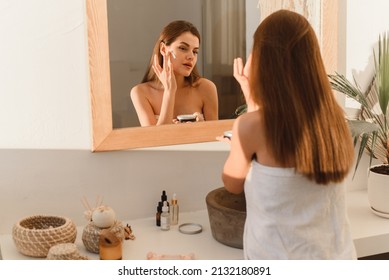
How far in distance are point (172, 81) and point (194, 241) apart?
434 mm

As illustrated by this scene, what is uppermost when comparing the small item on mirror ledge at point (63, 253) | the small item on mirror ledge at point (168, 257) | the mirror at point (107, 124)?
the mirror at point (107, 124)

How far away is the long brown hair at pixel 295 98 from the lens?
107 centimetres

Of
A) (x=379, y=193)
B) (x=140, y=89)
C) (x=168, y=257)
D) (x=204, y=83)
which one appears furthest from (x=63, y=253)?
(x=379, y=193)

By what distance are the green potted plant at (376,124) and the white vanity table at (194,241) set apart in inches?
2.7

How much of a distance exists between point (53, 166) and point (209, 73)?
49cm

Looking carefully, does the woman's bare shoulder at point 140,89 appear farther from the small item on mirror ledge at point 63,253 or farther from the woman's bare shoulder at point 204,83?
the small item on mirror ledge at point 63,253

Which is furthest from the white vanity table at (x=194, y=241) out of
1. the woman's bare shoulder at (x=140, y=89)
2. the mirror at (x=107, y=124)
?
the woman's bare shoulder at (x=140, y=89)

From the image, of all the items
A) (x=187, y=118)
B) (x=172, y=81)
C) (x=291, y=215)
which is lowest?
(x=291, y=215)

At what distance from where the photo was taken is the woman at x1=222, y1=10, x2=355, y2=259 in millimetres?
1069

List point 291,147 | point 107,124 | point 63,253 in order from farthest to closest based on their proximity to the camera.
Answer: point 107,124 → point 63,253 → point 291,147

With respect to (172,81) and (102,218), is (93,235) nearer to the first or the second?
(102,218)

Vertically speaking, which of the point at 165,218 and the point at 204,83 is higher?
the point at 204,83

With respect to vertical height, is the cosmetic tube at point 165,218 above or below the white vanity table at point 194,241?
above

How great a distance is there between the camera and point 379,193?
5.30ft
